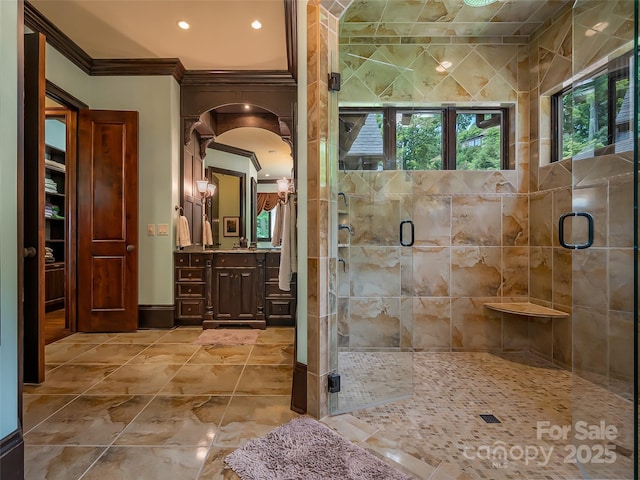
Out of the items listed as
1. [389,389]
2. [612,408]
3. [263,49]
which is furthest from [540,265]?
[263,49]

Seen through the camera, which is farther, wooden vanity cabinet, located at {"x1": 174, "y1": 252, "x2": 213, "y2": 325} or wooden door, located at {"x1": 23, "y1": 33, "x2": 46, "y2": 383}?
wooden vanity cabinet, located at {"x1": 174, "y1": 252, "x2": 213, "y2": 325}

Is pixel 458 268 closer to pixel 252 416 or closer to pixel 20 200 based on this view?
pixel 252 416

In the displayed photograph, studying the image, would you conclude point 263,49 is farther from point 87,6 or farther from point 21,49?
point 21,49

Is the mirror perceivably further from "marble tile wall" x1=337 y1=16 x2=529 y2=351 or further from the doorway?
"marble tile wall" x1=337 y1=16 x2=529 y2=351

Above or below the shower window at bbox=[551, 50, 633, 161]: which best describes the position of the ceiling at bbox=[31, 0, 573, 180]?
above

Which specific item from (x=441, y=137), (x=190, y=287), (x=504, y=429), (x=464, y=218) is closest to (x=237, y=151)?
(x=190, y=287)

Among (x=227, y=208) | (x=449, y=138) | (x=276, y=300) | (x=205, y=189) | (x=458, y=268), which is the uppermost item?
(x=449, y=138)

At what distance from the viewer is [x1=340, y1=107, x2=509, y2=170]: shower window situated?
2568 millimetres

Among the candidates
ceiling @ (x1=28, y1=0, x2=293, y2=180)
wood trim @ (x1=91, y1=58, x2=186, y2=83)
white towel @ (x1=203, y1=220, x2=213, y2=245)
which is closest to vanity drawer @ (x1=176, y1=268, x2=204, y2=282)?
white towel @ (x1=203, y1=220, x2=213, y2=245)

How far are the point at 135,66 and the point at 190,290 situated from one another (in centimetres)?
257

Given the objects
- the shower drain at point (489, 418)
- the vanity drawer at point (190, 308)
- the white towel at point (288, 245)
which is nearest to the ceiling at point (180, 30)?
the white towel at point (288, 245)

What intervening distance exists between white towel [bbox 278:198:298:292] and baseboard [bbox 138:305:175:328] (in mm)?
1902

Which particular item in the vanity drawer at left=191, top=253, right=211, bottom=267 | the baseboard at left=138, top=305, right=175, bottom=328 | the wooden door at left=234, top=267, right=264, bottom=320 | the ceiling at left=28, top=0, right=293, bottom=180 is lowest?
the baseboard at left=138, top=305, right=175, bottom=328

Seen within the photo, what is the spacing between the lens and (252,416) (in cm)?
158
